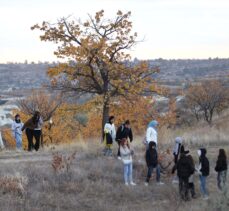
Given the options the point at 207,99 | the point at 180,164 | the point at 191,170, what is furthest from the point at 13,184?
the point at 207,99

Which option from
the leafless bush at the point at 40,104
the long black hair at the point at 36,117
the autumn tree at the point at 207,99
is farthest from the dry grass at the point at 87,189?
the autumn tree at the point at 207,99

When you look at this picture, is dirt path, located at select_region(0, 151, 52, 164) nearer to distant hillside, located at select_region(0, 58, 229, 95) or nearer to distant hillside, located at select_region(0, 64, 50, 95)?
distant hillside, located at select_region(0, 58, 229, 95)

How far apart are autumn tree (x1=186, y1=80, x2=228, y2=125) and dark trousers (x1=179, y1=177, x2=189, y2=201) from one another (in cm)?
4063

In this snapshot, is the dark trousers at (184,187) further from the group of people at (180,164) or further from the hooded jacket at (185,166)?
the hooded jacket at (185,166)

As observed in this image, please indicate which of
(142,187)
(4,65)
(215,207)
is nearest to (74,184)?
(142,187)

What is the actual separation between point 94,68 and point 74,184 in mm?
10686

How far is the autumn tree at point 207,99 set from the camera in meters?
57.1

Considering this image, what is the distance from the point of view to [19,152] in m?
21.4

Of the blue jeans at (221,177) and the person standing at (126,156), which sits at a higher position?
the person standing at (126,156)

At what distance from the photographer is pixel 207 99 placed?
5700 centimetres

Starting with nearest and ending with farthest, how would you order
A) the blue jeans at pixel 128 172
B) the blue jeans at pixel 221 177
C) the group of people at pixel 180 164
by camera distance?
the group of people at pixel 180 164, the blue jeans at pixel 221 177, the blue jeans at pixel 128 172

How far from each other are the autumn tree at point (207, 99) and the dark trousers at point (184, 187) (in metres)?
40.6

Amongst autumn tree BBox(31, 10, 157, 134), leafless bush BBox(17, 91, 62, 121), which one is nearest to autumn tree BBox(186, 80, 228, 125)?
leafless bush BBox(17, 91, 62, 121)

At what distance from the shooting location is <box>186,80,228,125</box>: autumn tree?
5709 cm
